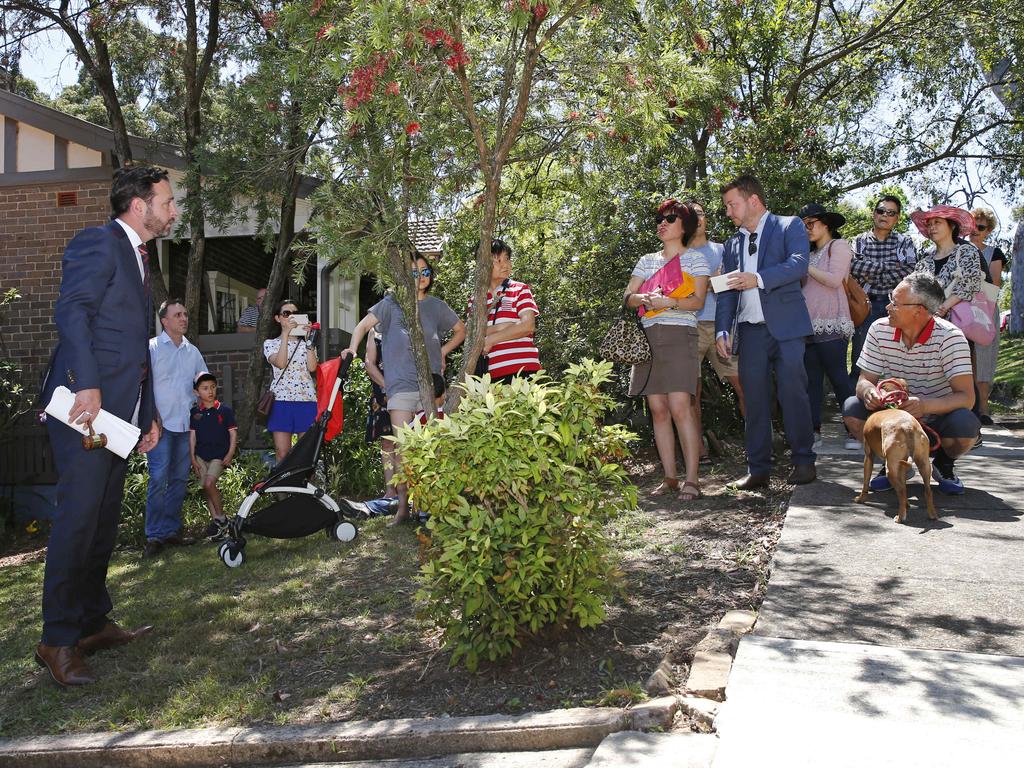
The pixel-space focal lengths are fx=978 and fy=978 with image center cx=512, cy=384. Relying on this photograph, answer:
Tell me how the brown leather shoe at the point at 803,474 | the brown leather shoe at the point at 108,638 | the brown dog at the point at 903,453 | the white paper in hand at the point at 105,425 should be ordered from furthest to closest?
1. the brown leather shoe at the point at 803,474
2. the brown dog at the point at 903,453
3. the brown leather shoe at the point at 108,638
4. the white paper in hand at the point at 105,425

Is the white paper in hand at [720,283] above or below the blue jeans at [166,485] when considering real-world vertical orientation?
above

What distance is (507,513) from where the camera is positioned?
3729mm

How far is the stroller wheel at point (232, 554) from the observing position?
20.7 feet

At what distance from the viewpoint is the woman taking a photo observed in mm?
7551

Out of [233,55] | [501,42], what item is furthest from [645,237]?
[233,55]

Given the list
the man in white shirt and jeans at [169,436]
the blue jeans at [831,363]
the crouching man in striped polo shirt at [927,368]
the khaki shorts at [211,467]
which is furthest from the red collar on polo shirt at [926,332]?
the khaki shorts at [211,467]

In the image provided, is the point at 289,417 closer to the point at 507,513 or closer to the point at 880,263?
the point at 507,513

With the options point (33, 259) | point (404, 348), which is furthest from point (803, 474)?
point (33, 259)

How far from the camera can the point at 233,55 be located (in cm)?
1080

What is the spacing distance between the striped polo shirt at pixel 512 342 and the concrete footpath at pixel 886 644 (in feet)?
7.00

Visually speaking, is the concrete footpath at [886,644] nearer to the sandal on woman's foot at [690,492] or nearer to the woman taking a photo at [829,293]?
the sandal on woman's foot at [690,492]

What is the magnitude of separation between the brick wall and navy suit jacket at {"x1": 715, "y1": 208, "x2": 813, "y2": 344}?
32.1 ft

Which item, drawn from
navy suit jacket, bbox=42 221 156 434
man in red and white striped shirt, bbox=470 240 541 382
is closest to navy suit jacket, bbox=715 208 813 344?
man in red and white striped shirt, bbox=470 240 541 382

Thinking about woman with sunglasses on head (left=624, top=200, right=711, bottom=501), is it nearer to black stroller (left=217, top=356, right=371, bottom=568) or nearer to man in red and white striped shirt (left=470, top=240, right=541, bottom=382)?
man in red and white striped shirt (left=470, top=240, right=541, bottom=382)
